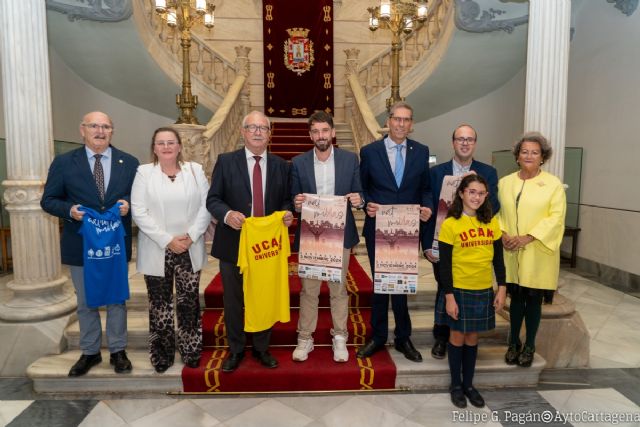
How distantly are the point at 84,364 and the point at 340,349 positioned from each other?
1921 millimetres

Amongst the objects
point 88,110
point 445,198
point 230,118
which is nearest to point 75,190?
point 445,198

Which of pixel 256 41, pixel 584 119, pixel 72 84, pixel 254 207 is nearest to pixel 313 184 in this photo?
pixel 254 207

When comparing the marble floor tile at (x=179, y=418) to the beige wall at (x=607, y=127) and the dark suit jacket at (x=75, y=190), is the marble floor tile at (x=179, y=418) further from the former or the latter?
the beige wall at (x=607, y=127)

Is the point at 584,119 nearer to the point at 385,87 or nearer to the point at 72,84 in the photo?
the point at 385,87

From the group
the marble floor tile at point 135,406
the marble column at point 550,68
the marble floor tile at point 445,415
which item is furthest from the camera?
the marble column at point 550,68

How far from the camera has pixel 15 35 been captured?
3.60 metres


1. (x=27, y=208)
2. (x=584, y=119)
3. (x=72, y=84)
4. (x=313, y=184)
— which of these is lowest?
(x=27, y=208)

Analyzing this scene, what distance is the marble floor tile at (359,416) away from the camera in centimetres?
289

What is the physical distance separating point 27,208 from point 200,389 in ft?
6.83

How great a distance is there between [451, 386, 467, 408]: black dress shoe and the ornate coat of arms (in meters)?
9.01

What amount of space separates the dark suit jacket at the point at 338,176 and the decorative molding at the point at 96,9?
5.07 meters

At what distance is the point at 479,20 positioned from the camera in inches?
275

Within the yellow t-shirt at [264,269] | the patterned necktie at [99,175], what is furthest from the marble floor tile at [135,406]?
the patterned necktie at [99,175]

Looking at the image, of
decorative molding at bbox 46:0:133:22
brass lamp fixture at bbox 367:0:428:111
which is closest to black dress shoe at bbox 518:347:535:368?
brass lamp fixture at bbox 367:0:428:111
